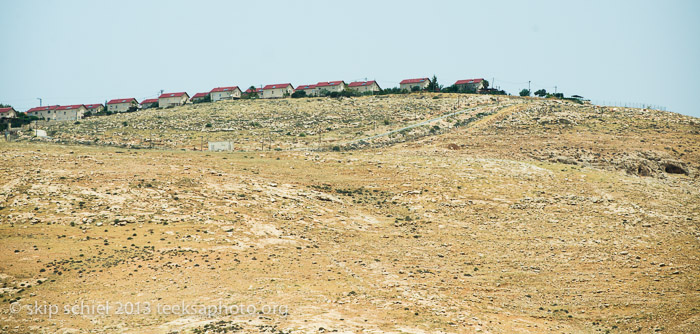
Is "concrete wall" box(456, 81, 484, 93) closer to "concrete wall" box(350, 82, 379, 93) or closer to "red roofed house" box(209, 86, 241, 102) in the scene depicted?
"concrete wall" box(350, 82, 379, 93)

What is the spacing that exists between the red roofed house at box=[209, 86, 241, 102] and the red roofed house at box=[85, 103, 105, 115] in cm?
2940

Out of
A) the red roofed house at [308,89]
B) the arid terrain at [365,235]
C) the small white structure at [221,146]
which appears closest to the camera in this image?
the arid terrain at [365,235]

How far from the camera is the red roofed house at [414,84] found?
135875 millimetres

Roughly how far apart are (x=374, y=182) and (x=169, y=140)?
42327mm

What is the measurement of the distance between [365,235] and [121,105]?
121437mm

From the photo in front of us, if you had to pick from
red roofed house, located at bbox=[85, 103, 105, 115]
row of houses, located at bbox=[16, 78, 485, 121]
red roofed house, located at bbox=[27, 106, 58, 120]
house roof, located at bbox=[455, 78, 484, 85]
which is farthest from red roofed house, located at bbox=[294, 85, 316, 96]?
red roofed house, located at bbox=[27, 106, 58, 120]

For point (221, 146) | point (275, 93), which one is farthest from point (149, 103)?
point (221, 146)

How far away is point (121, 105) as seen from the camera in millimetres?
142625

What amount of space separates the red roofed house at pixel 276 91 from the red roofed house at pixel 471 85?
43.9 metres

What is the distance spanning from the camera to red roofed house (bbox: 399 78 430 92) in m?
136

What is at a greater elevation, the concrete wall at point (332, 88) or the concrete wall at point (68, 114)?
the concrete wall at point (332, 88)

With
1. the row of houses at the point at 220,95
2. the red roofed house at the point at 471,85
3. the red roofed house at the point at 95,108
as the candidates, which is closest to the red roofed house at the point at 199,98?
the row of houses at the point at 220,95

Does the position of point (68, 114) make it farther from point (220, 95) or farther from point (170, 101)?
point (220, 95)

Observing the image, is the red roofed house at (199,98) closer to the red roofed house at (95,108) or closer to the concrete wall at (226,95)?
the concrete wall at (226,95)
